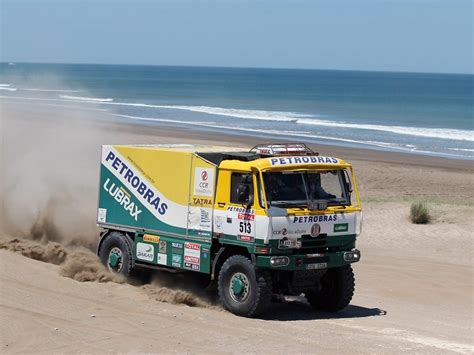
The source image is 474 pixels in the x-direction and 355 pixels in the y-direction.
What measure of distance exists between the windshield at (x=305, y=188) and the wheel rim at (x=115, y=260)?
3.47m

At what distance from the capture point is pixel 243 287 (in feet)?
46.6

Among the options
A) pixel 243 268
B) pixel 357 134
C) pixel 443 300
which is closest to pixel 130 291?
pixel 243 268

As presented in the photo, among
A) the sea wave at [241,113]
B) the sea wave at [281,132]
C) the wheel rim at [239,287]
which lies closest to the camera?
the wheel rim at [239,287]

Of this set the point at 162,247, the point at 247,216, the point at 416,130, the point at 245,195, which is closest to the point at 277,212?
the point at 247,216

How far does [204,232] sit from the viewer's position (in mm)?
14781

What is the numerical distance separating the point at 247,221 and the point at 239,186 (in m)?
0.54

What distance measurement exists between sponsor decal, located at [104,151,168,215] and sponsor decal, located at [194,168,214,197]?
32.2 inches

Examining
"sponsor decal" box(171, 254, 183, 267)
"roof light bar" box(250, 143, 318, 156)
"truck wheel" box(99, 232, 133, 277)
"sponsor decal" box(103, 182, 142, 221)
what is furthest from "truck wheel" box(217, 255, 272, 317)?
"sponsor decal" box(103, 182, 142, 221)

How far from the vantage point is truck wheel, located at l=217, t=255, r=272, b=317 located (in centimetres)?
1398

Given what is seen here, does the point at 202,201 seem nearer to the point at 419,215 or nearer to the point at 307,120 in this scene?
the point at 419,215

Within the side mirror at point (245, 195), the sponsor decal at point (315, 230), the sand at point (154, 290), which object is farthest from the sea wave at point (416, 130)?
the side mirror at point (245, 195)

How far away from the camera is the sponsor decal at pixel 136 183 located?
15.6 metres

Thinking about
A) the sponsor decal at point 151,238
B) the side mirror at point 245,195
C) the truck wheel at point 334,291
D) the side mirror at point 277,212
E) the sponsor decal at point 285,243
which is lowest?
the truck wheel at point 334,291

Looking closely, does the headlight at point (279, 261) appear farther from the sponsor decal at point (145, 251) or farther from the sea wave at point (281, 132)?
the sea wave at point (281, 132)
